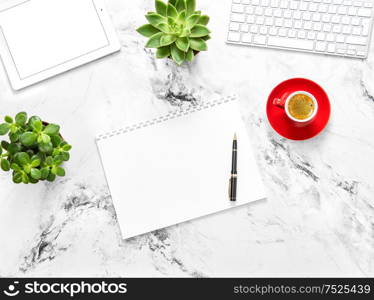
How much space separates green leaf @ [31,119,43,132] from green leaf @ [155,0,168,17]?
0.36 metres

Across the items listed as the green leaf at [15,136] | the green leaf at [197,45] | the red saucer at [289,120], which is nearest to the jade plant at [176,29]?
the green leaf at [197,45]

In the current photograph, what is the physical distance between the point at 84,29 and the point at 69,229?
19.6 inches

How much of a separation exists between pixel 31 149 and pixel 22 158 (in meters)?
0.04

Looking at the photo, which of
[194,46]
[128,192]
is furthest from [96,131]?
[194,46]

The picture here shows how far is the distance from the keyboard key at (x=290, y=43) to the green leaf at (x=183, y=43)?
0.22 metres

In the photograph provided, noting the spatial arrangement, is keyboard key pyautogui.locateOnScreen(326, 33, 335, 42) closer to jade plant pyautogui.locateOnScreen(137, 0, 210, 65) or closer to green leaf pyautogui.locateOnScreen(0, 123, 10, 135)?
jade plant pyautogui.locateOnScreen(137, 0, 210, 65)

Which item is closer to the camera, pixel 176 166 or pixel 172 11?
pixel 172 11

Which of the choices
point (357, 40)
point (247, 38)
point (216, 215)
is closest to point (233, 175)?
point (216, 215)

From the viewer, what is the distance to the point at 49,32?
1074 millimetres

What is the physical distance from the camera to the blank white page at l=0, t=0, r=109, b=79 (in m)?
1.07

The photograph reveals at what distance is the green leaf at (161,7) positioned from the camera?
3.13 ft

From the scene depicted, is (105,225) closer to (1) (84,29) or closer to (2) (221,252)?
(2) (221,252)

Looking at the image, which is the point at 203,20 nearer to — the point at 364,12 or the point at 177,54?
the point at 177,54

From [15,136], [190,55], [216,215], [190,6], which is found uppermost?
[190,6]
